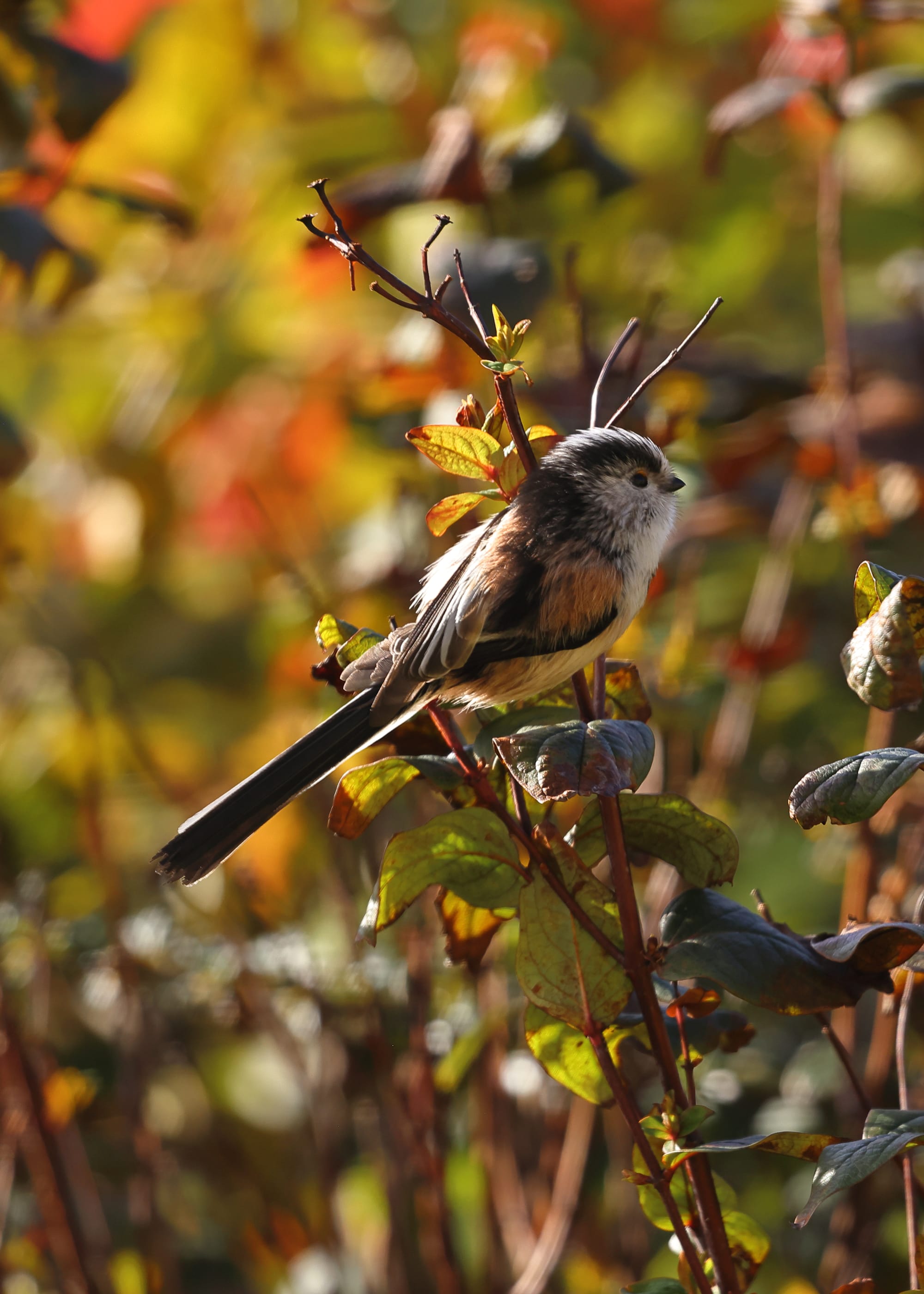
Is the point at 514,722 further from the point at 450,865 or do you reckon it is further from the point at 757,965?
the point at 757,965

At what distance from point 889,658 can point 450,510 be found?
30 cm

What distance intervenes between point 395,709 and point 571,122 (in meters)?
0.84

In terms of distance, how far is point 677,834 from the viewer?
0.81 meters

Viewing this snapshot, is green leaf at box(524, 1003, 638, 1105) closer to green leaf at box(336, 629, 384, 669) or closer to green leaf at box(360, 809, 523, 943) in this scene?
green leaf at box(360, 809, 523, 943)

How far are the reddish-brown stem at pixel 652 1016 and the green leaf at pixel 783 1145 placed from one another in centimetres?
3

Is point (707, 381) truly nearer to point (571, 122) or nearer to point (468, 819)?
point (571, 122)

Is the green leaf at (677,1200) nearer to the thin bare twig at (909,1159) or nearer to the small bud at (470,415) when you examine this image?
the thin bare twig at (909,1159)

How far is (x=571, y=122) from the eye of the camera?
4.72 ft

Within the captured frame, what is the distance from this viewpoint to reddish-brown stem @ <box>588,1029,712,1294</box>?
0.74 metres

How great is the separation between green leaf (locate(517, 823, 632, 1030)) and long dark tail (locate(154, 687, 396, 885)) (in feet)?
0.67

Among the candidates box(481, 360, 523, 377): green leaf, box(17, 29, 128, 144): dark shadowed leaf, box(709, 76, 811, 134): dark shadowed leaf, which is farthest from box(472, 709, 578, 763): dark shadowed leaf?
box(17, 29, 128, 144): dark shadowed leaf

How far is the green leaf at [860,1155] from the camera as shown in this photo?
0.65m

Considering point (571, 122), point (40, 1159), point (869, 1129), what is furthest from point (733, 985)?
point (571, 122)

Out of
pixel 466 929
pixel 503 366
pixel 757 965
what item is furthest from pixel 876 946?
pixel 503 366
